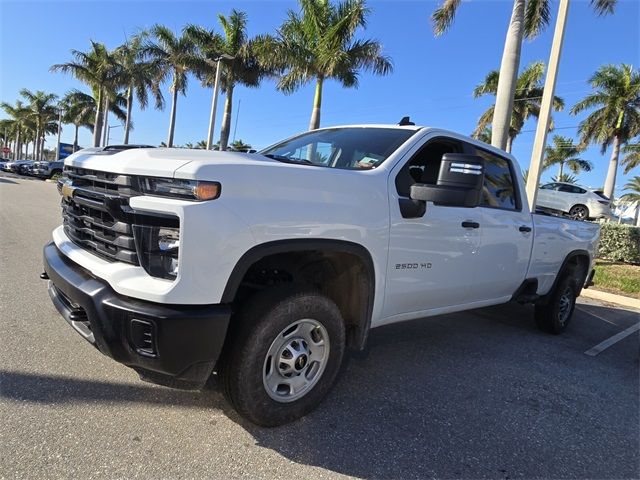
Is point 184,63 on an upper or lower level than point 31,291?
upper

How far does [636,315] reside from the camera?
7316mm

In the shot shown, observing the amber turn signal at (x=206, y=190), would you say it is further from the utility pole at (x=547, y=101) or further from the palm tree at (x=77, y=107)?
the palm tree at (x=77, y=107)

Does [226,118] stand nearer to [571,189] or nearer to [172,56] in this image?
[172,56]

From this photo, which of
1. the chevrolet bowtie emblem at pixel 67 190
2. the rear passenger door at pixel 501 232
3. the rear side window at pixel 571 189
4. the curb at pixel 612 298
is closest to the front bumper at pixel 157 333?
the chevrolet bowtie emblem at pixel 67 190

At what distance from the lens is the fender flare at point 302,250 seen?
91.2 inches

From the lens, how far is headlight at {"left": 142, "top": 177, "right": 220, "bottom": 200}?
2209 millimetres

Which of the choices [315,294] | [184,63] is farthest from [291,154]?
[184,63]

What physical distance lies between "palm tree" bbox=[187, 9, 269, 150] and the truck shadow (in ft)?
77.9

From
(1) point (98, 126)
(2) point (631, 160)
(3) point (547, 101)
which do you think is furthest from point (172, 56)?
(2) point (631, 160)

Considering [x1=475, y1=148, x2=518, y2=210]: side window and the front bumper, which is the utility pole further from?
the front bumper

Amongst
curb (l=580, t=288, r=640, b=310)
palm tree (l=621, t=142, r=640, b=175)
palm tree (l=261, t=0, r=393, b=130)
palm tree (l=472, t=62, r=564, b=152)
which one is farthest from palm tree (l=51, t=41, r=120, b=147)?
palm tree (l=621, t=142, r=640, b=175)

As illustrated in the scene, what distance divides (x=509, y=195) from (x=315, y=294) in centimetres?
264

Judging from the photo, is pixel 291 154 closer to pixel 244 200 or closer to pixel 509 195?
pixel 244 200

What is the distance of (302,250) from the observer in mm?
2578
